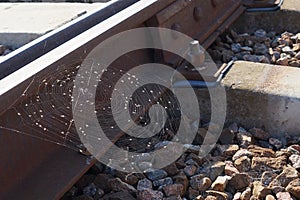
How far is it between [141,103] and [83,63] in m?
0.41

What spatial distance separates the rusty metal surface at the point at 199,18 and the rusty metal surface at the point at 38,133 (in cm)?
67

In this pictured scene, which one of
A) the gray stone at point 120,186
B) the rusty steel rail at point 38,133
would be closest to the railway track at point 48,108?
the rusty steel rail at point 38,133

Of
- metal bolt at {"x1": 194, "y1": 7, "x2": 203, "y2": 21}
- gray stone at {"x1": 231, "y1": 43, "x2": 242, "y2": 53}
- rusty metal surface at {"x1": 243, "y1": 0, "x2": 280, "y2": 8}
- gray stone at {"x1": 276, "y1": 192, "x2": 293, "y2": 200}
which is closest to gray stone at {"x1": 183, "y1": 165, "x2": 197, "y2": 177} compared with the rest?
gray stone at {"x1": 276, "y1": 192, "x2": 293, "y2": 200}

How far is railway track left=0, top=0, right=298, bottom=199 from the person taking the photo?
174 cm

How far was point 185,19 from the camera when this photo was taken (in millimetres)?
2969

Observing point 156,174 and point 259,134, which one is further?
point 259,134

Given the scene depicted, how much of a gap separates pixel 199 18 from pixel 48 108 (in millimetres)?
1444

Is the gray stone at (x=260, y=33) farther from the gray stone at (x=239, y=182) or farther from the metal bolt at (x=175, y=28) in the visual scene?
the gray stone at (x=239, y=182)

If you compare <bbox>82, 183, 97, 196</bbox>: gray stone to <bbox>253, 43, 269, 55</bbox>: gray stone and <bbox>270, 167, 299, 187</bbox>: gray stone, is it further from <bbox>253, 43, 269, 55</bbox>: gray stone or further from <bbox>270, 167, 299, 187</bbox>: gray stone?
<bbox>253, 43, 269, 55</bbox>: gray stone

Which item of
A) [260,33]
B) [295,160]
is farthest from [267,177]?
[260,33]

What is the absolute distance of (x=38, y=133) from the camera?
1.88 metres

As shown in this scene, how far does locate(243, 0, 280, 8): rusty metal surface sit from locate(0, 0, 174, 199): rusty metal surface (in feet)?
6.65

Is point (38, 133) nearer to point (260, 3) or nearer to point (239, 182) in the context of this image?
point (239, 182)

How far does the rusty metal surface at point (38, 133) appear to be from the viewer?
1.72 meters
